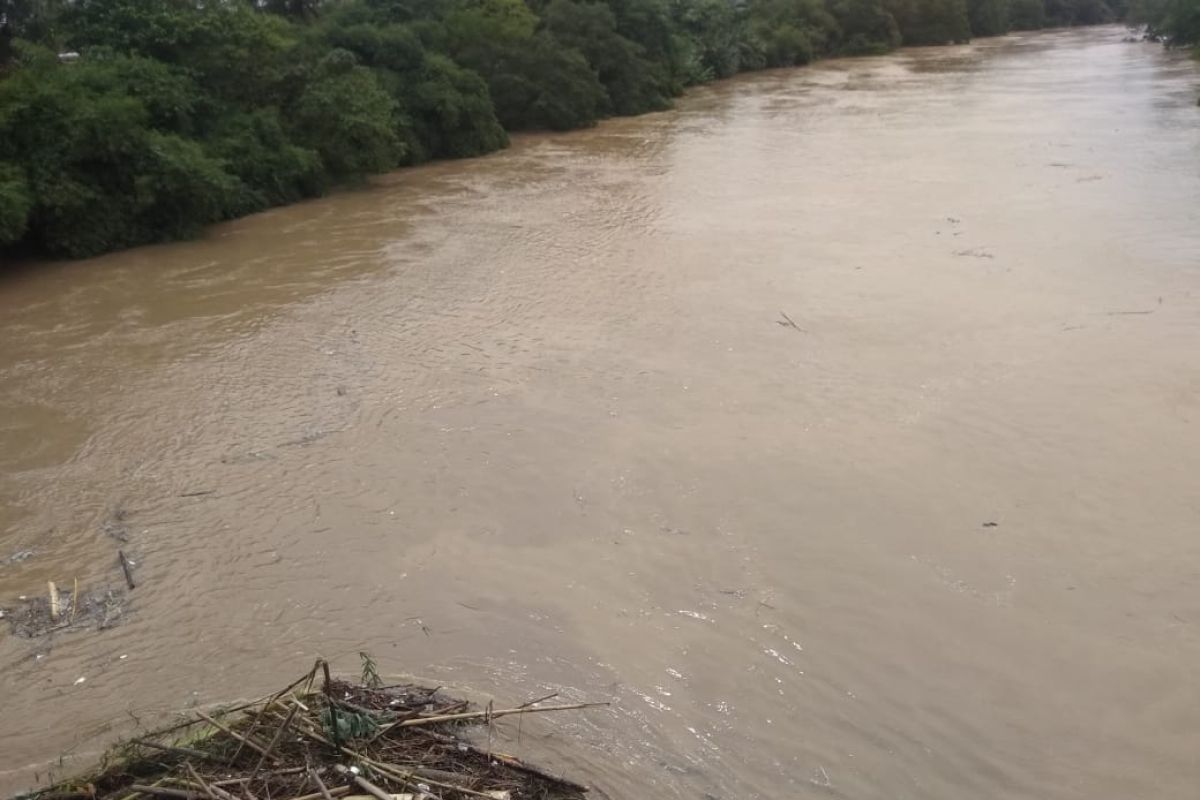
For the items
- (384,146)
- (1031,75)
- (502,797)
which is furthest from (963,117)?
(502,797)

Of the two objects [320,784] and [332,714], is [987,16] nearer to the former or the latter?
[332,714]

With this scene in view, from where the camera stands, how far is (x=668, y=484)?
654cm

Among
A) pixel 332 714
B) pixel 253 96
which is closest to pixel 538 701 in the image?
pixel 332 714

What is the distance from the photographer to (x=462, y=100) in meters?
18.2

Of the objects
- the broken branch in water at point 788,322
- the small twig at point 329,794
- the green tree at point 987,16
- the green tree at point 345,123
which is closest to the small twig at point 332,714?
the small twig at point 329,794

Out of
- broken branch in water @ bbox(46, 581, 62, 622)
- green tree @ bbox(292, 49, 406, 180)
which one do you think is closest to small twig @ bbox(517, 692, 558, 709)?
broken branch in water @ bbox(46, 581, 62, 622)

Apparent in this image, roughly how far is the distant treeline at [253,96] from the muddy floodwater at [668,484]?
0.89 m

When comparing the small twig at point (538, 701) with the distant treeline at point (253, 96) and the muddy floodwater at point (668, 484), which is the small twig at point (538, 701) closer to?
the muddy floodwater at point (668, 484)

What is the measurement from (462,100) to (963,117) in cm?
1002

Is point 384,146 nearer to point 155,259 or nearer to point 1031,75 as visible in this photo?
point 155,259

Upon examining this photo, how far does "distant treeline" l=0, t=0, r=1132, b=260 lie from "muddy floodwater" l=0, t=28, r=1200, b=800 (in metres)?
0.89

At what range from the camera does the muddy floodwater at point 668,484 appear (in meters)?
4.49

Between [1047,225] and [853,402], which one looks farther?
[1047,225]

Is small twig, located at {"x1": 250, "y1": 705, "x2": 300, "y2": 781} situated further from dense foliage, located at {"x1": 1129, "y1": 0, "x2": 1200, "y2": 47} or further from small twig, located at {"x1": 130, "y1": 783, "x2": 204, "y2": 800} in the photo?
dense foliage, located at {"x1": 1129, "y1": 0, "x2": 1200, "y2": 47}
